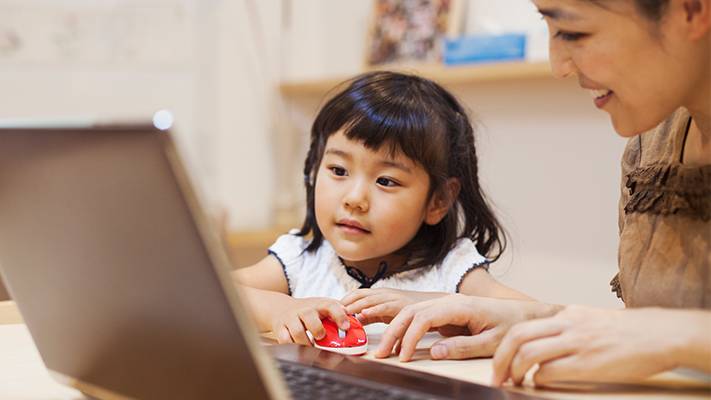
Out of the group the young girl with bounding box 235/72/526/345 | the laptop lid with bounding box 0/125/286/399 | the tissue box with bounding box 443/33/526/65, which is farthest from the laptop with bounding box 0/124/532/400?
the tissue box with bounding box 443/33/526/65

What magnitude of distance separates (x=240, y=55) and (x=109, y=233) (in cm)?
256

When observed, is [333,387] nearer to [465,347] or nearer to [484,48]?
[465,347]

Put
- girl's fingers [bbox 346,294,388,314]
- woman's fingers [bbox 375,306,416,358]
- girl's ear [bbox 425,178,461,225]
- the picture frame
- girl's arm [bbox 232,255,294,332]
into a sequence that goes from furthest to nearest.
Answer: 1. the picture frame
2. girl's ear [bbox 425,178,461,225]
3. girl's arm [bbox 232,255,294,332]
4. girl's fingers [bbox 346,294,388,314]
5. woman's fingers [bbox 375,306,416,358]

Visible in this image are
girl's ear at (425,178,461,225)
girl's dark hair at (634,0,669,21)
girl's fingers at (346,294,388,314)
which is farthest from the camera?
girl's ear at (425,178,461,225)

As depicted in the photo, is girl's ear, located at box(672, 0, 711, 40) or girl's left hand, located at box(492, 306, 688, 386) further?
girl's ear, located at box(672, 0, 711, 40)

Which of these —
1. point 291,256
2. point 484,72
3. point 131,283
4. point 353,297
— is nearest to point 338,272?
point 291,256

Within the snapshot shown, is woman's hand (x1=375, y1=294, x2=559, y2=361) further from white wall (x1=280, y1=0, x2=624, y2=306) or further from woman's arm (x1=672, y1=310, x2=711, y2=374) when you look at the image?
white wall (x1=280, y1=0, x2=624, y2=306)

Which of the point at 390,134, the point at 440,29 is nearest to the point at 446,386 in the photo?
the point at 390,134

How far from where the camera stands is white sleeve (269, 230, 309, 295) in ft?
5.16

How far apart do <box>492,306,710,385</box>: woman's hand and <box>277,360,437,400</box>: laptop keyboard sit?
12 cm

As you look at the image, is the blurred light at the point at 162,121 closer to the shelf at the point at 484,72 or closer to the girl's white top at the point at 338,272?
the girl's white top at the point at 338,272

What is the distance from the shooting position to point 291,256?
62.7 inches

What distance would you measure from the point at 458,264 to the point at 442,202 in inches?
5.0

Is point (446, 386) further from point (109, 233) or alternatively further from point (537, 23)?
point (537, 23)
